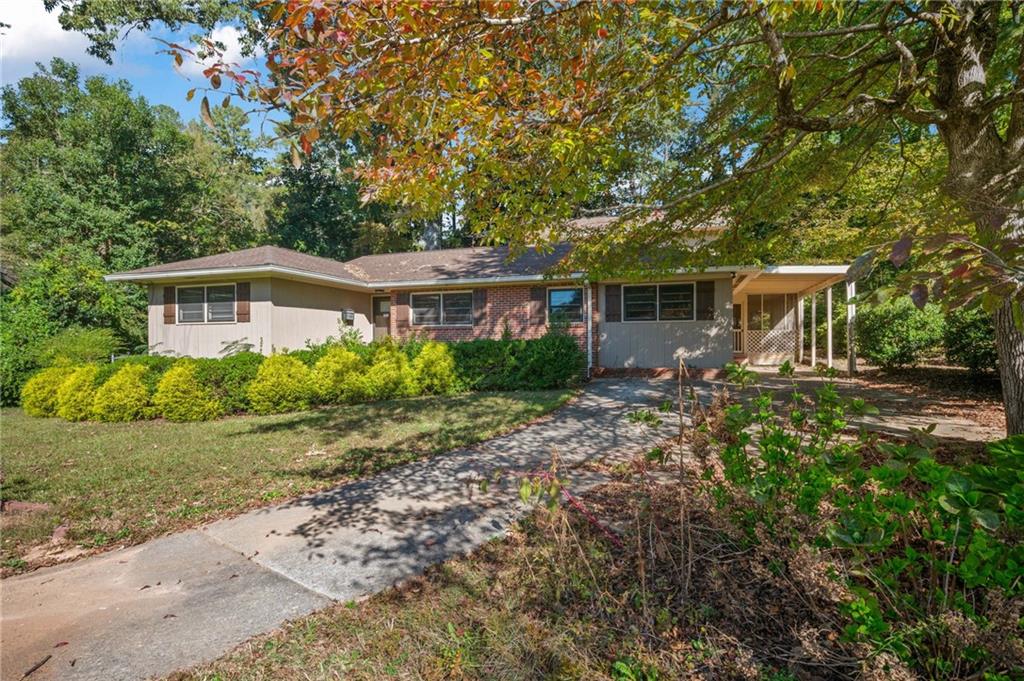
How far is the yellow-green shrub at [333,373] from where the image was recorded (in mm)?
10719

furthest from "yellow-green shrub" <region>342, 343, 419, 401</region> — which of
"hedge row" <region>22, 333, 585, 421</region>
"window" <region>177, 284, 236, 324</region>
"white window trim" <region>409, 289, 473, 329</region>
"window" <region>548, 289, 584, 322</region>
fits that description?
"window" <region>177, 284, 236, 324</region>

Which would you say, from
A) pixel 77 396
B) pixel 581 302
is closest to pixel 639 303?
pixel 581 302

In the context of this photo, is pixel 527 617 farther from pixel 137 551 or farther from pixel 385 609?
pixel 137 551

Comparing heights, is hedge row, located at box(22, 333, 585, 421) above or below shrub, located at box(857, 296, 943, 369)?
below

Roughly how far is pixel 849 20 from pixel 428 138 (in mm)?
5006

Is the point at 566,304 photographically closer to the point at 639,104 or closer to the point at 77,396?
the point at 639,104

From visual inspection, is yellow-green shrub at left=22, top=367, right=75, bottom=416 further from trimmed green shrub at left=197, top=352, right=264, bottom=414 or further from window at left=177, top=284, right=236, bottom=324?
window at left=177, top=284, right=236, bottom=324

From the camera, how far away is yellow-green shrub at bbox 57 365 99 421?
10.2 meters

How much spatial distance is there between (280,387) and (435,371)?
353cm

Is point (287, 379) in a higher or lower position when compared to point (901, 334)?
lower

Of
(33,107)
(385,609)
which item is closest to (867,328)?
(385,609)

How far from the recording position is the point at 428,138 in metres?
4.00

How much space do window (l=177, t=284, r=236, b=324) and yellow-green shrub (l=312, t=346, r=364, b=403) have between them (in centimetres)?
531

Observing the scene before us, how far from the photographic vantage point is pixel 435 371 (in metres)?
11.9
